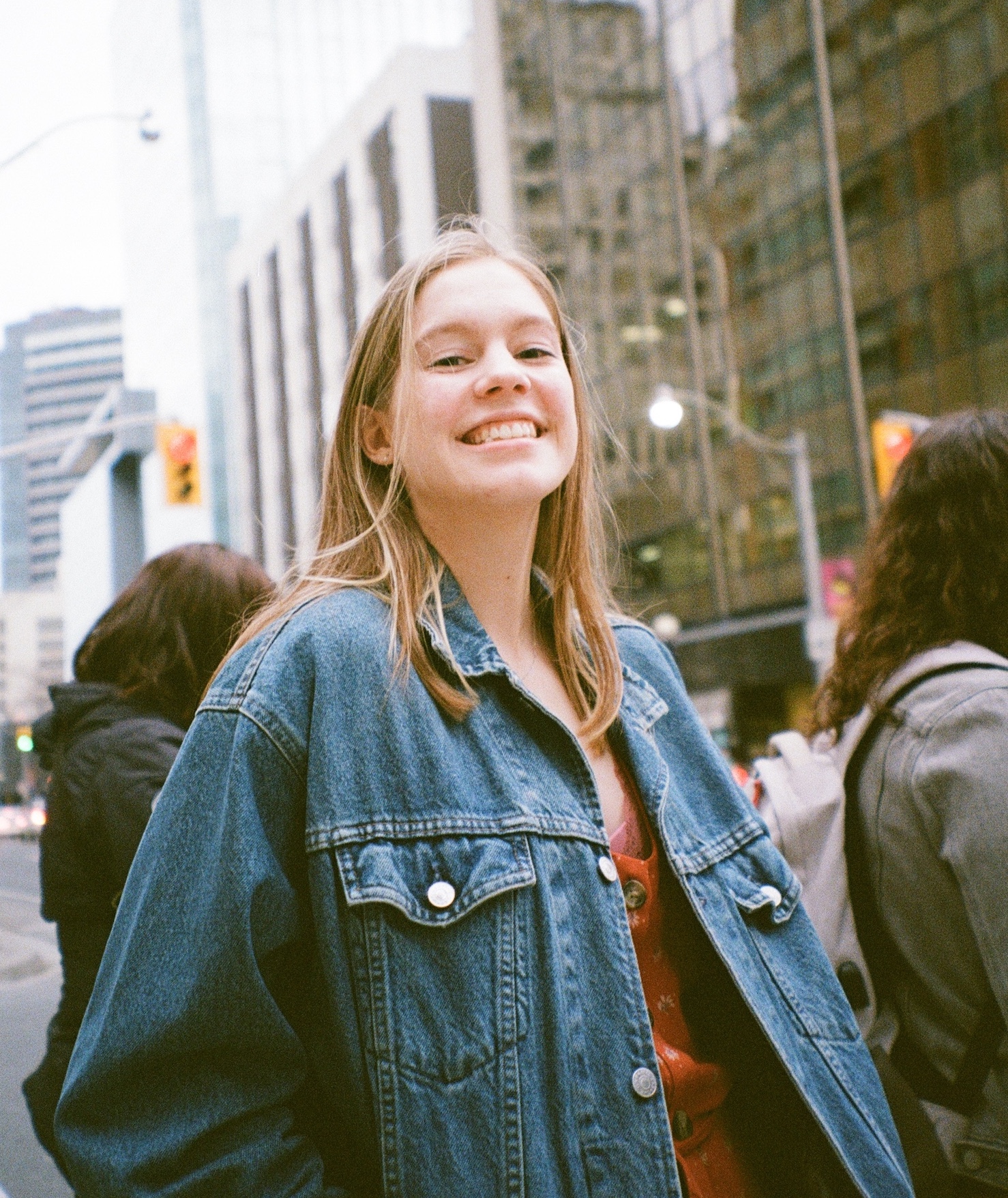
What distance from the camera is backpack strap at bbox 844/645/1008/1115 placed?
2.01m

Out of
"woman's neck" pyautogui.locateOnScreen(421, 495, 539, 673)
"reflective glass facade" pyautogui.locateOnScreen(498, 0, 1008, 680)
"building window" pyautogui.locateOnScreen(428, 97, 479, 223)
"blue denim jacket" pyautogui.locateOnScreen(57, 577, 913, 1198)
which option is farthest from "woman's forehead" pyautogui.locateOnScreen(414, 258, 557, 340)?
"building window" pyautogui.locateOnScreen(428, 97, 479, 223)

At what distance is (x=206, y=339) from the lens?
37062 mm

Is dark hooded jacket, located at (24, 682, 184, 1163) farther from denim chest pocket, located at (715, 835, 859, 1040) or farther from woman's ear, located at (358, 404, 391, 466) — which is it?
denim chest pocket, located at (715, 835, 859, 1040)

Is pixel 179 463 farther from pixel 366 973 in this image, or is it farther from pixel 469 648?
Result: pixel 366 973

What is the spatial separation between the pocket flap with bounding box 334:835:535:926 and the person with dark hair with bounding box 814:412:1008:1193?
0.97 m

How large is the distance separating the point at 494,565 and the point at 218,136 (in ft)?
178

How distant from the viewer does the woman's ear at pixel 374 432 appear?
1758 mm

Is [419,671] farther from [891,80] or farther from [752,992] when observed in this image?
[891,80]

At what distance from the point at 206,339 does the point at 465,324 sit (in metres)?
37.8

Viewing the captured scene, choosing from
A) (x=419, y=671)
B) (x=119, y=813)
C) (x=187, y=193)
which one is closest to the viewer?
(x=419, y=671)

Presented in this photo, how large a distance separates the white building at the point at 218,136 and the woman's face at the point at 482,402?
9666 mm

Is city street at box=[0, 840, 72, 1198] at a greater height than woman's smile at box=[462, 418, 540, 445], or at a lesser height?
lesser

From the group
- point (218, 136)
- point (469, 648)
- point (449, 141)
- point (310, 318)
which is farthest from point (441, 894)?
point (310, 318)

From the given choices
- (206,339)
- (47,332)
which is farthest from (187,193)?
(47,332)
